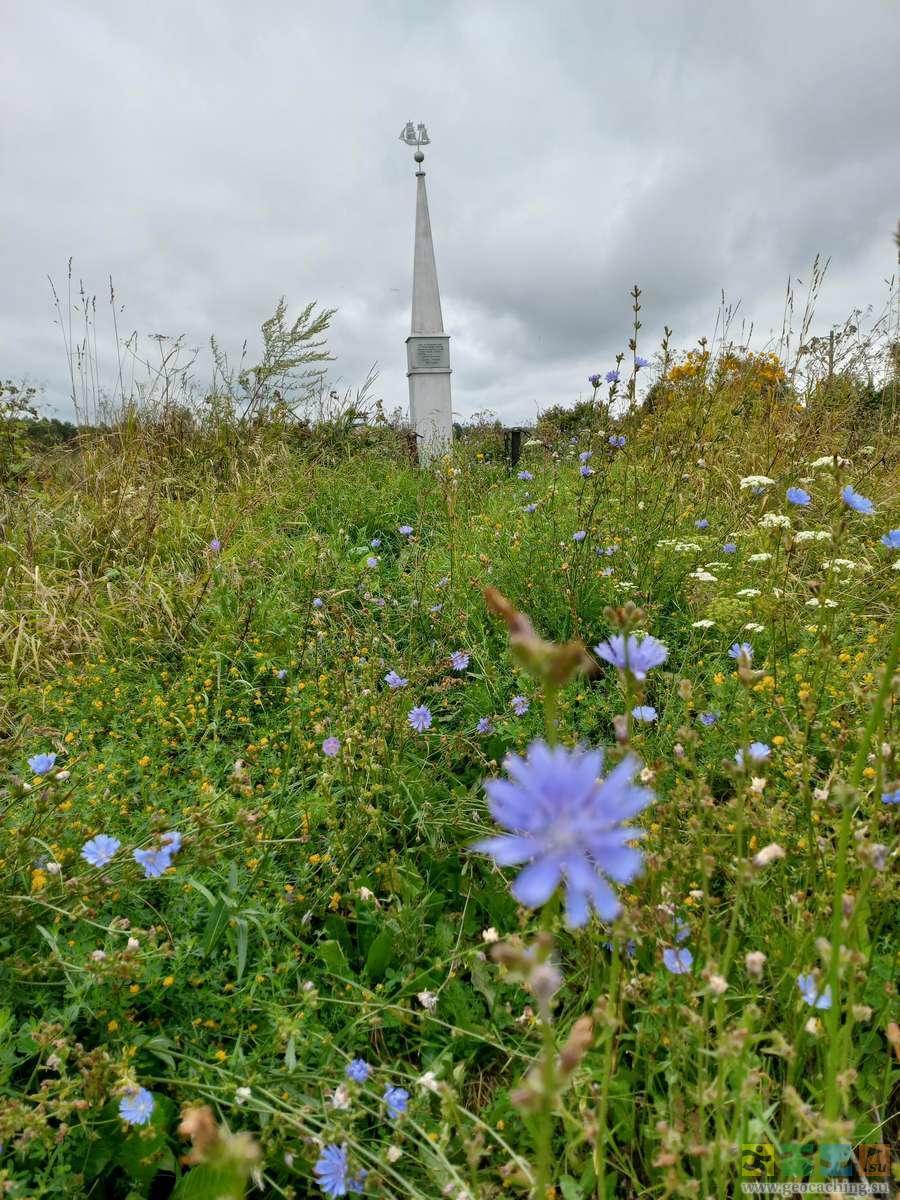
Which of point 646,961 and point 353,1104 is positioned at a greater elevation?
point 646,961

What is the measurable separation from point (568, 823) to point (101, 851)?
3.81 feet

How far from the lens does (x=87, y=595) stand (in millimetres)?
3150

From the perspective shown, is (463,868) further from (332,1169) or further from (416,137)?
(416,137)

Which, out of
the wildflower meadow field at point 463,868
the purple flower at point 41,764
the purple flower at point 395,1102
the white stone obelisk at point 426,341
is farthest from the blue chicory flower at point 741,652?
the white stone obelisk at point 426,341

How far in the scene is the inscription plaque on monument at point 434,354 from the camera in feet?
30.8

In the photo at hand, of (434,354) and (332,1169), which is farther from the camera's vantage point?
(434,354)

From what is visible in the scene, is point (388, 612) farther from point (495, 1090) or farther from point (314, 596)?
point (495, 1090)

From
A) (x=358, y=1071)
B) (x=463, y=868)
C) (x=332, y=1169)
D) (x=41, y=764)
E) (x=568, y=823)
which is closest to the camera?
(x=568, y=823)

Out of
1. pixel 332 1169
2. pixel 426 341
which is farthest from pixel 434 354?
pixel 332 1169

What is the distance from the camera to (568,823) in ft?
1.45

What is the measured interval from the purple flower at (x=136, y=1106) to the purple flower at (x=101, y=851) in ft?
1.28

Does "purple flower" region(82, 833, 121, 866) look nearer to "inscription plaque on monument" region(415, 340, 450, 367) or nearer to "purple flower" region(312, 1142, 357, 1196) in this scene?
"purple flower" region(312, 1142, 357, 1196)

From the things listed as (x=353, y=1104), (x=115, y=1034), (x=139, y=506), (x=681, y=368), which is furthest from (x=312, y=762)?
(x=681, y=368)

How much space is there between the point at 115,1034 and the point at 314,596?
1800mm
